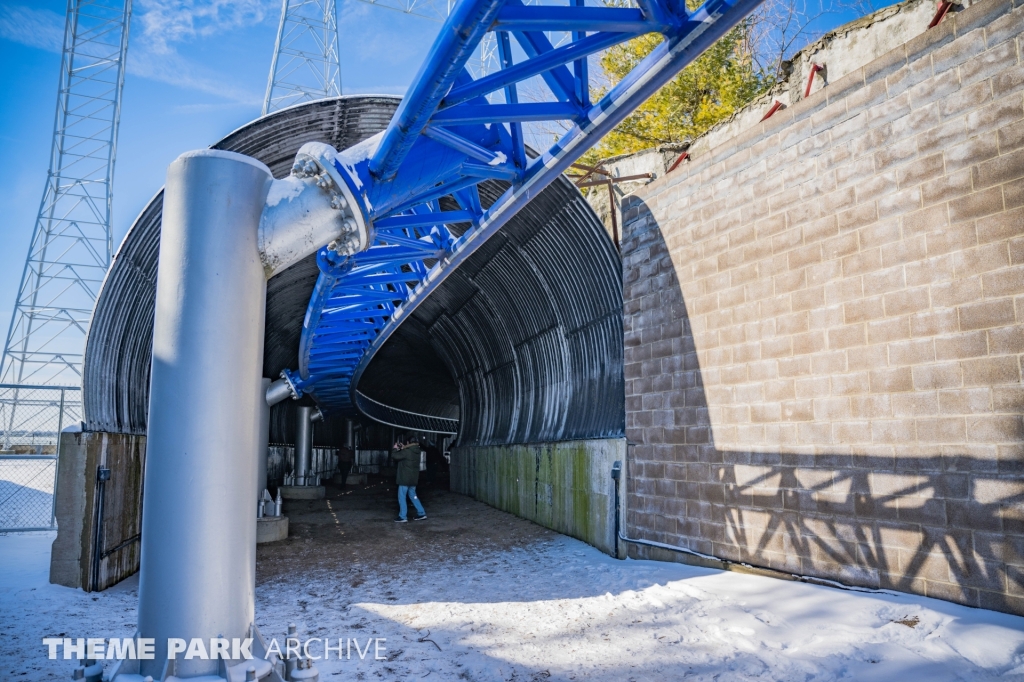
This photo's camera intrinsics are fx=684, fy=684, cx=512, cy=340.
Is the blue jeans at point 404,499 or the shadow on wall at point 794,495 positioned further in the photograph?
the blue jeans at point 404,499

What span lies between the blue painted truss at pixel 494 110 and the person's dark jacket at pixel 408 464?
20.5 feet

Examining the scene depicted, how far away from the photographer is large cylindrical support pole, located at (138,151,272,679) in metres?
3.57

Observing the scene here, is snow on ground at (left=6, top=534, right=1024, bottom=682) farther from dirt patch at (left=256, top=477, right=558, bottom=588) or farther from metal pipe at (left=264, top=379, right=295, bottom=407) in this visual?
metal pipe at (left=264, top=379, right=295, bottom=407)

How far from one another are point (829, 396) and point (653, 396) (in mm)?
2591

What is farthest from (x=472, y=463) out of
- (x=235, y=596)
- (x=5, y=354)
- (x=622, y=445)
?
(x=5, y=354)

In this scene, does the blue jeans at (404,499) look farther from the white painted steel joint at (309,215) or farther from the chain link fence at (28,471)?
the white painted steel joint at (309,215)

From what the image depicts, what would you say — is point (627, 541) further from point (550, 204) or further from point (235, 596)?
point (235, 596)

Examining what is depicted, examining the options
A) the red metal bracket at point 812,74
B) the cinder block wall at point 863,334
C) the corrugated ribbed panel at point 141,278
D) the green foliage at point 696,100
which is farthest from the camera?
the green foliage at point 696,100

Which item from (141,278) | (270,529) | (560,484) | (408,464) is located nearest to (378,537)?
(270,529)

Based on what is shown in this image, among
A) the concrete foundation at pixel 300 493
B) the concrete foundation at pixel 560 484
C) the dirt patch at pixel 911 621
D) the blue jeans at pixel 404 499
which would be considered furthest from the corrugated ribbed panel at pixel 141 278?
the dirt patch at pixel 911 621

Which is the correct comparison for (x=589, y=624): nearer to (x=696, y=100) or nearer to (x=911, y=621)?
(x=911, y=621)

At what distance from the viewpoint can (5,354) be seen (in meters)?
28.4

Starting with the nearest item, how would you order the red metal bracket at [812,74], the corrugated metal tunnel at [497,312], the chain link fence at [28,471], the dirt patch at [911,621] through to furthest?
the dirt patch at [911,621]
the red metal bracket at [812,74]
the corrugated metal tunnel at [497,312]
the chain link fence at [28,471]

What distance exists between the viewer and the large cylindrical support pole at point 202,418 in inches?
141
